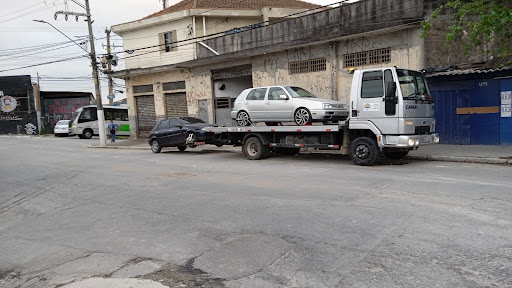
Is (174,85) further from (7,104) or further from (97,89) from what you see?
(7,104)

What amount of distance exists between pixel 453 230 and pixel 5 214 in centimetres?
818

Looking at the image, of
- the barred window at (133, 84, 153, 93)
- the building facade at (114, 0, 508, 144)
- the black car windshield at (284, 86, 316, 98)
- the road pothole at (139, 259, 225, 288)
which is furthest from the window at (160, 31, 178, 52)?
the road pothole at (139, 259, 225, 288)

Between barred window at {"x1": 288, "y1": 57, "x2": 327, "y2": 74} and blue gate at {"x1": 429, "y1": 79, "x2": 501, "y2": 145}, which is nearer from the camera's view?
blue gate at {"x1": 429, "y1": 79, "x2": 501, "y2": 145}

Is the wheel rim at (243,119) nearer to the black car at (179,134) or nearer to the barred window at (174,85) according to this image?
A: the black car at (179,134)

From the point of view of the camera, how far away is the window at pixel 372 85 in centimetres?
1060

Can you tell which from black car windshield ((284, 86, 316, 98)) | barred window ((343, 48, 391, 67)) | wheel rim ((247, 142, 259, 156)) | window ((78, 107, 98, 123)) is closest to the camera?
black car windshield ((284, 86, 316, 98))

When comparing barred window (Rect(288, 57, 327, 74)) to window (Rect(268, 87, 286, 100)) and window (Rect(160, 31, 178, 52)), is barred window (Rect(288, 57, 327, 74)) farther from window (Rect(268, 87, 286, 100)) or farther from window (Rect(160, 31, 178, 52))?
window (Rect(160, 31, 178, 52))

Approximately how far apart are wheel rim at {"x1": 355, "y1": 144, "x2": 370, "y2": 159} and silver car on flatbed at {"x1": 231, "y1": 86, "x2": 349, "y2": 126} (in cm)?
139

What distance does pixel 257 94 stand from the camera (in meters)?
13.4

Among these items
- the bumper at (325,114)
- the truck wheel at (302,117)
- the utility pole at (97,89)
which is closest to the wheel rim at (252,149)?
the truck wheel at (302,117)

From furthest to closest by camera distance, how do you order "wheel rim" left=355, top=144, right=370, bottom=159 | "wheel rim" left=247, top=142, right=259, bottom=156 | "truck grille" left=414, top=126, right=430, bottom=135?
"wheel rim" left=247, top=142, right=259, bottom=156, "wheel rim" left=355, top=144, right=370, bottom=159, "truck grille" left=414, top=126, right=430, bottom=135

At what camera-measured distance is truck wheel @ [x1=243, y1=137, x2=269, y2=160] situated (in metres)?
13.4

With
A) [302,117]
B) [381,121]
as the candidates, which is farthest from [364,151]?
[302,117]

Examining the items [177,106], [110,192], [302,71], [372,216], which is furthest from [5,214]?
[177,106]
